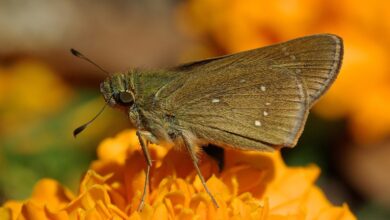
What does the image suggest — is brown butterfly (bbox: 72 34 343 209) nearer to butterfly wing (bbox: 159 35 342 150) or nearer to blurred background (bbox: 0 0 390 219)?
butterfly wing (bbox: 159 35 342 150)

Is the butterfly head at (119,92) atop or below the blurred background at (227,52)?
atop

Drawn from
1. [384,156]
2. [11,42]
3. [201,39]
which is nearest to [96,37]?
[11,42]

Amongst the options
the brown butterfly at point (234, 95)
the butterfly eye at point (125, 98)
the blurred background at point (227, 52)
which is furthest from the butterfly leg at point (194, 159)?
the blurred background at point (227, 52)

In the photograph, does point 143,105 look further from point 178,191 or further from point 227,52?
point 227,52

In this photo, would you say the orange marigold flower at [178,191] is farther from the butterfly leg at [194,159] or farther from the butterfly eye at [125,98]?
the butterfly eye at [125,98]

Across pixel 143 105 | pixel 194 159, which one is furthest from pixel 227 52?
pixel 194 159

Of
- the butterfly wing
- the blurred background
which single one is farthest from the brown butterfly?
the blurred background
